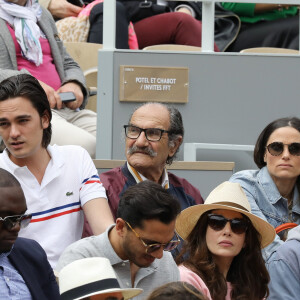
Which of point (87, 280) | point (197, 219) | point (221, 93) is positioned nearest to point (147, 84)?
point (221, 93)

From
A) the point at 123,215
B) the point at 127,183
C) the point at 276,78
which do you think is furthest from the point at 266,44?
the point at 123,215

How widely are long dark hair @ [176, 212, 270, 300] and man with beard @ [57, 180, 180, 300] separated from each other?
61 cm

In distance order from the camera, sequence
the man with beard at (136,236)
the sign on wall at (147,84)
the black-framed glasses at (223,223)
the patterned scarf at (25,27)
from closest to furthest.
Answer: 1. the man with beard at (136,236)
2. the black-framed glasses at (223,223)
3. the patterned scarf at (25,27)
4. the sign on wall at (147,84)

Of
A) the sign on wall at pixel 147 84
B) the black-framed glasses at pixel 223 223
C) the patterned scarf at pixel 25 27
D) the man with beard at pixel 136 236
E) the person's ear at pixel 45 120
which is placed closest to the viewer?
the man with beard at pixel 136 236

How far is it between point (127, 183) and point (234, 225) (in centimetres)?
75

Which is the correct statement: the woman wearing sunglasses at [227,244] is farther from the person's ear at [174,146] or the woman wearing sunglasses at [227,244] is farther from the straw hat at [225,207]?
the person's ear at [174,146]

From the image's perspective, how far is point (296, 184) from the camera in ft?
19.9

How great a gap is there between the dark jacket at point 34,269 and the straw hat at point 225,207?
3.47 feet

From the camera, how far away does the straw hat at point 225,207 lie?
5.16 metres

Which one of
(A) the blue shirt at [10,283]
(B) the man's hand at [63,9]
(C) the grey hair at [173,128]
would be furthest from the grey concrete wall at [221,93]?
(A) the blue shirt at [10,283]

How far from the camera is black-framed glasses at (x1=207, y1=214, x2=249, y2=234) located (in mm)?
5145

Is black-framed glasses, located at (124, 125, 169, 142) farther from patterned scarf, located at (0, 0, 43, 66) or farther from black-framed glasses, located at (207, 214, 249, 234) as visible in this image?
patterned scarf, located at (0, 0, 43, 66)

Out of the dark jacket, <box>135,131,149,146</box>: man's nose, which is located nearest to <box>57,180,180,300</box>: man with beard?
the dark jacket

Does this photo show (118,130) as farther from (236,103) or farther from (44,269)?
(44,269)
